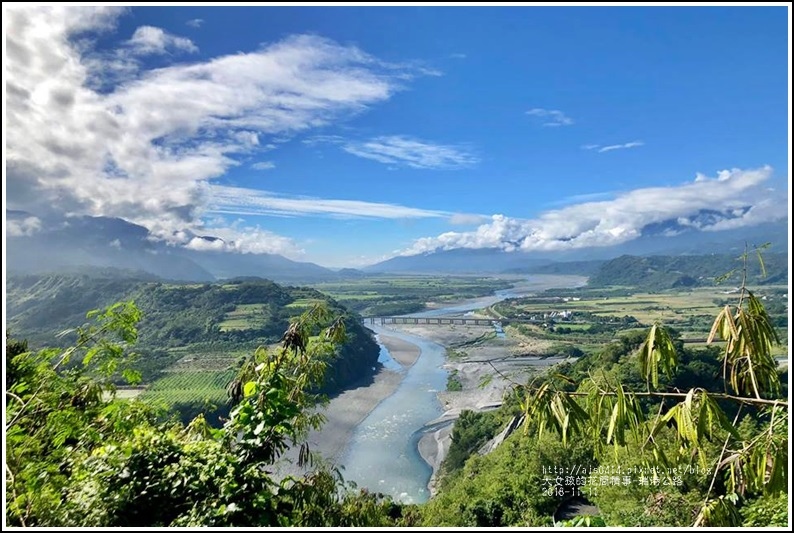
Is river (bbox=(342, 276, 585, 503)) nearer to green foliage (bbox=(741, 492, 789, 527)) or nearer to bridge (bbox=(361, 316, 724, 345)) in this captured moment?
bridge (bbox=(361, 316, 724, 345))

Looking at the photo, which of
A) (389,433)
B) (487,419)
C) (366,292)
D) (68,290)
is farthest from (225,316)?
(366,292)

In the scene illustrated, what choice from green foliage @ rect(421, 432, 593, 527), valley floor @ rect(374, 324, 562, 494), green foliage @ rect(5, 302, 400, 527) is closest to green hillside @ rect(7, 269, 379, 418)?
valley floor @ rect(374, 324, 562, 494)

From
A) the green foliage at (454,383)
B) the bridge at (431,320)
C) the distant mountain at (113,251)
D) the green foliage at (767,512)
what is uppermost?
the distant mountain at (113,251)

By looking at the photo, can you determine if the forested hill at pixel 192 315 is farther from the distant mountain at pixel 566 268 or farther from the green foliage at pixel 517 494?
the distant mountain at pixel 566 268

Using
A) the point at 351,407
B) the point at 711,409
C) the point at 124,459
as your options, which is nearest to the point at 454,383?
the point at 351,407

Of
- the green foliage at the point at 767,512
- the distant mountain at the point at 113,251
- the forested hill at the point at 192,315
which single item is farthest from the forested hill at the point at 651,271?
the distant mountain at the point at 113,251

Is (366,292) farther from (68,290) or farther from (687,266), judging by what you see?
(687,266)
